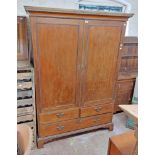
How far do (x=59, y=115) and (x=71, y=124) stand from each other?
0.77 ft

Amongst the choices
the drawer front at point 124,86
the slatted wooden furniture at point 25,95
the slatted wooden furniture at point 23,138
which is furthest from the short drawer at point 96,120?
the slatted wooden furniture at point 23,138

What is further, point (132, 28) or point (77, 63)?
point (132, 28)

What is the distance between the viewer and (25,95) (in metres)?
1.94

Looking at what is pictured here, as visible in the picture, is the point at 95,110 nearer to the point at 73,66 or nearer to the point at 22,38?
the point at 73,66

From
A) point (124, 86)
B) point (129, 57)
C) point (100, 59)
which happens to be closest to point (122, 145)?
point (100, 59)

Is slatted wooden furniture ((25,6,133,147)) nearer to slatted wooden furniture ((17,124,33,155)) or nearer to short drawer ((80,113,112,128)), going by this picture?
short drawer ((80,113,112,128))

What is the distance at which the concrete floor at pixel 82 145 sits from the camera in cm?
210

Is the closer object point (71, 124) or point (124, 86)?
point (71, 124)

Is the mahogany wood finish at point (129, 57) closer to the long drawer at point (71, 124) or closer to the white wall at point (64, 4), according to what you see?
the white wall at point (64, 4)

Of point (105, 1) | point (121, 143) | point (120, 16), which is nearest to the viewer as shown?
point (121, 143)

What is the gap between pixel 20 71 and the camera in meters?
1.85
